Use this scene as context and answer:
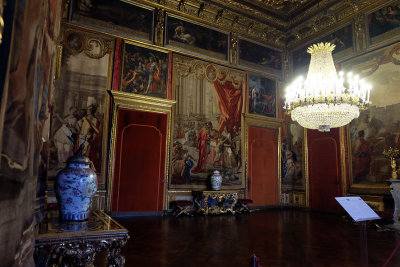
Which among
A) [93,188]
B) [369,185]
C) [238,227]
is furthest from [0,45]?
[369,185]

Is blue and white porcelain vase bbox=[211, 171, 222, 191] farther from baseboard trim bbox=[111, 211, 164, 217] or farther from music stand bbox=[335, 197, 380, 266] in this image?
music stand bbox=[335, 197, 380, 266]

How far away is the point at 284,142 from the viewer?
10.3 m

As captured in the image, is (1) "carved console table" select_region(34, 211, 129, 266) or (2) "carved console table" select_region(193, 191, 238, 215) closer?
(1) "carved console table" select_region(34, 211, 129, 266)

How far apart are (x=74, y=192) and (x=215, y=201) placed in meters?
6.47

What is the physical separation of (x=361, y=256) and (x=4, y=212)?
422cm

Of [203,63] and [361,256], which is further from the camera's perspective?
[203,63]

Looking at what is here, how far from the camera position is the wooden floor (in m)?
3.39

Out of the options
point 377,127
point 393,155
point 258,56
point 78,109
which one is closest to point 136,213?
point 78,109

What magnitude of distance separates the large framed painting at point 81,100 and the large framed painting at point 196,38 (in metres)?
2.26

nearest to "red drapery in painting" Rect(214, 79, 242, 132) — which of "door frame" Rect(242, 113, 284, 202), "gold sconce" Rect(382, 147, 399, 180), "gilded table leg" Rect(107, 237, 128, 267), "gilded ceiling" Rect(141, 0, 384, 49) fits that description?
"door frame" Rect(242, 113, 284, 202)

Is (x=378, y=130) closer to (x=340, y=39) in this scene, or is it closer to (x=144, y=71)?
(x=340, y=39)

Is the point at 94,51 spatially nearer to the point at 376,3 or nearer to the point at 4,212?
the point at 4,212

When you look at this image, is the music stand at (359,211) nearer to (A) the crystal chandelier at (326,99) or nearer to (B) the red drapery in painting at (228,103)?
(A) the crystal chandelier at (326,99)

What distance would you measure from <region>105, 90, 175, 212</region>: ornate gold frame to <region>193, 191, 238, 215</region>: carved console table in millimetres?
970
